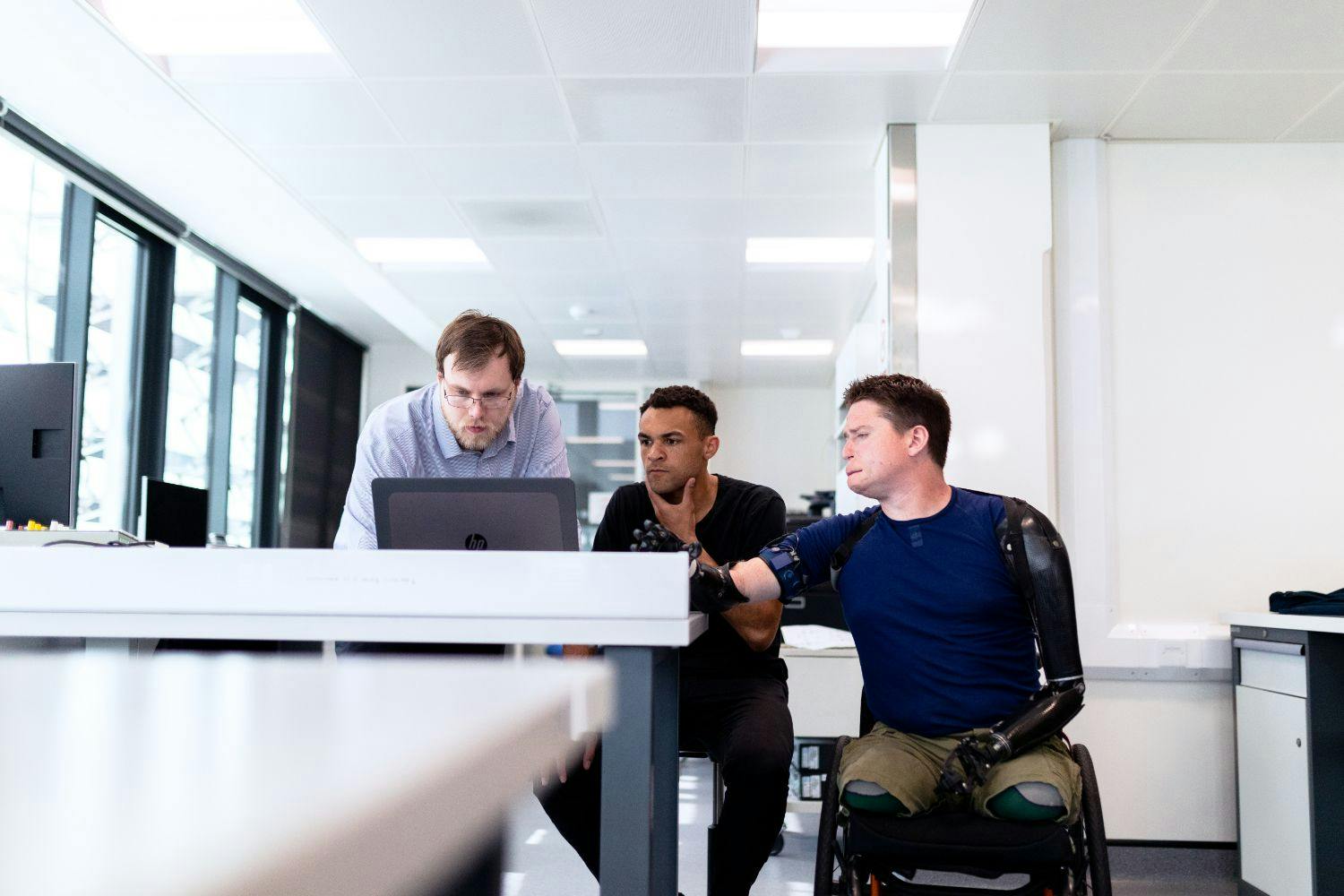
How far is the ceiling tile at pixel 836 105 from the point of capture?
11.2ft

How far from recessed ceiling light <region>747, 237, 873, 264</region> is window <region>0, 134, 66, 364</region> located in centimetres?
296

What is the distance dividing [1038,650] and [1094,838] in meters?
0.36

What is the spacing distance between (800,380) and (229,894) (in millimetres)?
8428

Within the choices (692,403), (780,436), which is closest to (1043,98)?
(692,403)

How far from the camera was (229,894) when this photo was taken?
25 cm

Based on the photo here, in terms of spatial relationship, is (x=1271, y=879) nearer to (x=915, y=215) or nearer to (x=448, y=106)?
(x=915, y=215)

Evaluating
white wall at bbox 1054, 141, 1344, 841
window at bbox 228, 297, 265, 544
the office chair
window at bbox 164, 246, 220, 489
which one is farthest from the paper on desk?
window at bbox 228, 297, 265, 544

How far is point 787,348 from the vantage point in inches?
293

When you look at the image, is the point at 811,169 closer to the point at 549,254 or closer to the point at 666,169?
the point at 666,169

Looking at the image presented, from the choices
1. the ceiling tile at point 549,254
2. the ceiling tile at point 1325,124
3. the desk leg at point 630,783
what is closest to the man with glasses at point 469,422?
the desk leg at point 630,783

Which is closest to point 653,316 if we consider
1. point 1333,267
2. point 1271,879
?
point 1333,267

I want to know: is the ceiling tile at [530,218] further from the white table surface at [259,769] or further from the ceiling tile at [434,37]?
the white table surface at [259,769]

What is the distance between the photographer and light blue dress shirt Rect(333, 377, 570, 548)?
6.20 feet

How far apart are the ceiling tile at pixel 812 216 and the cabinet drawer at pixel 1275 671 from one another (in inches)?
83.2
